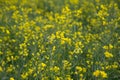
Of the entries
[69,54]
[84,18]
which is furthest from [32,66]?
[84,18]

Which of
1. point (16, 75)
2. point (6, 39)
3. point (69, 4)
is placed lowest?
point (16, 75)

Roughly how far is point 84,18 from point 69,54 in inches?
70.9

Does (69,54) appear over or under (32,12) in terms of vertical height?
under

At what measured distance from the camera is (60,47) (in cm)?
428

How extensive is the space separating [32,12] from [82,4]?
1.07m

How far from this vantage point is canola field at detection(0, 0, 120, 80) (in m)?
3.83

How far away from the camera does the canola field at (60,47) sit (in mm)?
3828

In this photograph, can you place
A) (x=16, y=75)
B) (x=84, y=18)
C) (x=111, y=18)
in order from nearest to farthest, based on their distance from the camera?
1. (x=16, y=75)
2. (x=111, y=18)
3. (x=84, y=18)

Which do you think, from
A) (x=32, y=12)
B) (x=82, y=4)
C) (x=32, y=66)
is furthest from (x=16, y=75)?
(x=82, y=4)

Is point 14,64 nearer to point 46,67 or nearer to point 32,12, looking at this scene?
point 46,67

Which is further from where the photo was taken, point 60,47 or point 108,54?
point 60,47

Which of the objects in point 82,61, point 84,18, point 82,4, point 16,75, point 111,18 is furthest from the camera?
point 82,4

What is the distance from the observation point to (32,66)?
13.0 ft

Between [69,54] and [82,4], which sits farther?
[82,4]
